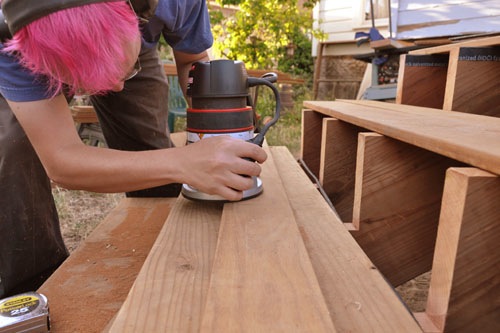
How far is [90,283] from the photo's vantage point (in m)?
1.11

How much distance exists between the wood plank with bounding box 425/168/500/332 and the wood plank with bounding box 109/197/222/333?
0.46 m

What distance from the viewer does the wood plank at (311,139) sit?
215 centimetres

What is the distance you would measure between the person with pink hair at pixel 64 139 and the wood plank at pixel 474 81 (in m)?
0.84

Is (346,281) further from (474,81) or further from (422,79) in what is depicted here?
(422,79)

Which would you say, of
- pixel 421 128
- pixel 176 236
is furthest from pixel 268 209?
pixel 421 128

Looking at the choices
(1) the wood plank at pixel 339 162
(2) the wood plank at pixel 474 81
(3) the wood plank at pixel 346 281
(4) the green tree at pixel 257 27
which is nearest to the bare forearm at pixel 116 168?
(3) the wood plank at pixel 346 281

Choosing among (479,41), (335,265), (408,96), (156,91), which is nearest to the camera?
(335,265)

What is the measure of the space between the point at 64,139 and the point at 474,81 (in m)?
1.42

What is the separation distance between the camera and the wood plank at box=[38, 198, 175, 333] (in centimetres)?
97

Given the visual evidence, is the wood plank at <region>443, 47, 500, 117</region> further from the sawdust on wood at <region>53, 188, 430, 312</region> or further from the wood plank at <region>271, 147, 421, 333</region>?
the sawdust on wood at <region>53, 188, 430, 312</region>

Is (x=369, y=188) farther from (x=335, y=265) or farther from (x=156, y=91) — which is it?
(x=156, y=91)

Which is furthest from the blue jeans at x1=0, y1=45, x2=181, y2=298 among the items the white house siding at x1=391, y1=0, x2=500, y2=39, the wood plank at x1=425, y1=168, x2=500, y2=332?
the white house siding at x1=391, y1=0, x2=500, y2=39

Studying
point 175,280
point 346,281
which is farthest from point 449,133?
point 175,280

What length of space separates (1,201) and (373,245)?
1359mm
